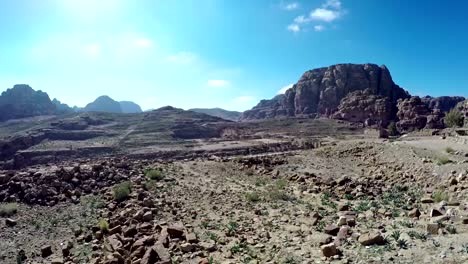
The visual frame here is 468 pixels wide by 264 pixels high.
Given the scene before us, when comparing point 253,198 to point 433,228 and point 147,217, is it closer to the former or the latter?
point 147,217

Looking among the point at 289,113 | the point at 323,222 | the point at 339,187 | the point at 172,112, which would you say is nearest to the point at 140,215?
the point at 323,222

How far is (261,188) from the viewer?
50.1 feet

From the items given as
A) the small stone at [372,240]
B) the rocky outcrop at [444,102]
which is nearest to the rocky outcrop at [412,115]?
the rocky outcrop at [444,102]

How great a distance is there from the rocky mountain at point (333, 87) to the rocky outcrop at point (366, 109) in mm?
9518

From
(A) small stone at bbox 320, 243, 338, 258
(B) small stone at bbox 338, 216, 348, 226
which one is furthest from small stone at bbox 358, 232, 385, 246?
(B) small stone at bbox 338, 216, 348, 226

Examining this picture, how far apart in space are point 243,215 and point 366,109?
296ft

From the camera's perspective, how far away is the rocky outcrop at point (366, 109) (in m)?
89.0

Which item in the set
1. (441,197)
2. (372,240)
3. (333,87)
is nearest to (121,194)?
(372,240)

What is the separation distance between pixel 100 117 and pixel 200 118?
26587 millimetres

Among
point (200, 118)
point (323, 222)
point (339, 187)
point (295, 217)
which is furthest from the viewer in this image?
point (200, 118)

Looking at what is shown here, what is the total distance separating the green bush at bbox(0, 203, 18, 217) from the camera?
11953 millimetres

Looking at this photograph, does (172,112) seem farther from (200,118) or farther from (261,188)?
(261,188)

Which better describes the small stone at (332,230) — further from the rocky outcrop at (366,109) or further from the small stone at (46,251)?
the rocky outcrop at (366,109)

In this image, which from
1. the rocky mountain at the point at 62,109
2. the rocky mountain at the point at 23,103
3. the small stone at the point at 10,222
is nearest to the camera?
the small stone at the point at 10,222
